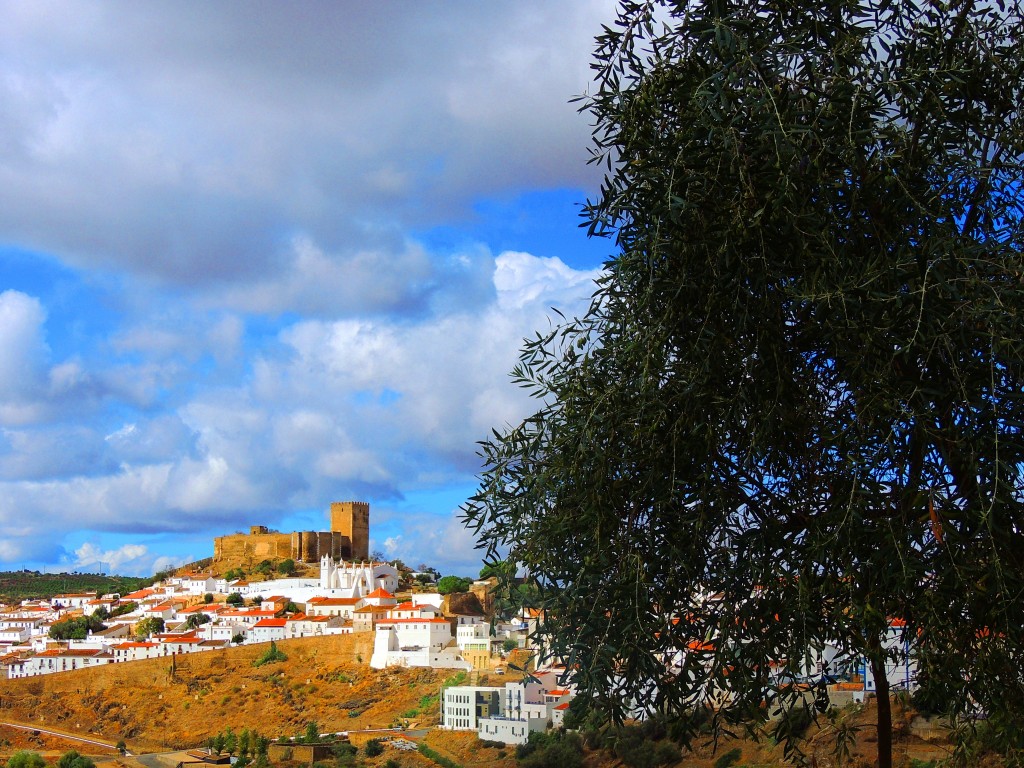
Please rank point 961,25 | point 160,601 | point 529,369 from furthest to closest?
1. point 160,601
2. point 529,369
3. point 961,25

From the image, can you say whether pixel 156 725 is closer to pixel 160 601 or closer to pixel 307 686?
pixel 307 686

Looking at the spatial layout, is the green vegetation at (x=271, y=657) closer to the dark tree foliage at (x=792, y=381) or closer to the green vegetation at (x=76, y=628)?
the green vegetation at (x=76, y=628)

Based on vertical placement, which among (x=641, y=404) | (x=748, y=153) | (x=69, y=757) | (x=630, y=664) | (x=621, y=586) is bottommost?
(x=69, y=757)

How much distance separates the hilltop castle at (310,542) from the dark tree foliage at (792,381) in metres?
73.0

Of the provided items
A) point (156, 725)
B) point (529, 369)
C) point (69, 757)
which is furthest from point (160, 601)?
point (529, 369)

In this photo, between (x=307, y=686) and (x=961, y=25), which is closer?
(x=961, y=25)

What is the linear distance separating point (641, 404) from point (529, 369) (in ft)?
3.04

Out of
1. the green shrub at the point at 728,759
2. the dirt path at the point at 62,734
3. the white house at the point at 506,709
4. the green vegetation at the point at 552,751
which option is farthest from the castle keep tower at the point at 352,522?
the green shrub at the point at 728,759

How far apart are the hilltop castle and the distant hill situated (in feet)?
35.9

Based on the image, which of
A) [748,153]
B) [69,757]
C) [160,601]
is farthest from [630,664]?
[160,601]

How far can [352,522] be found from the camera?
78562 millimetres

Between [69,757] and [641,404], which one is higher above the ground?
[641,404]

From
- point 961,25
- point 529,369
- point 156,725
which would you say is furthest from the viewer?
point 156,725

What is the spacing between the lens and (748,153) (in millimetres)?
4367
